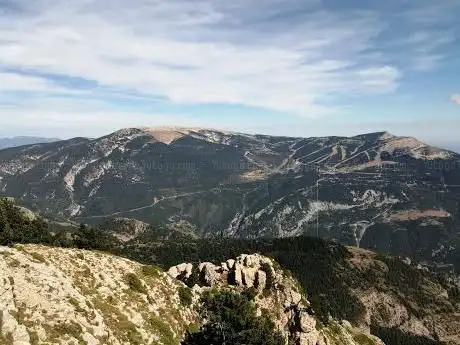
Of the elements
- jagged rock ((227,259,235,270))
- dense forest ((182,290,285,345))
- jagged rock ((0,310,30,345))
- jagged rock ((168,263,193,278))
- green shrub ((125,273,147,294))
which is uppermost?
jagged rock ((0,310,30,345))

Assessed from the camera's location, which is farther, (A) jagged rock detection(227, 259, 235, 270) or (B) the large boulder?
(A) jagged rock detection(227, 259, 235, 270)

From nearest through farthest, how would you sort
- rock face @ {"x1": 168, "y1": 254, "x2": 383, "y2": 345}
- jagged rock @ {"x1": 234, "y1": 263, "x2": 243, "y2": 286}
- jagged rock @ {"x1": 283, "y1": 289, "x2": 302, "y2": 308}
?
rock face @ {"x1": 168, "y1": 254, "x2": 383, "y2": 345} < jagged rock @ {"x1": 283, "y1": 289, "x2": 302, "y2": 308} < jagged rock @ {"x1": 234, "y1": 263, "x2": 243, "y2": 286}

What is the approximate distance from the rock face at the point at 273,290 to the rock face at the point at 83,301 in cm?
4468

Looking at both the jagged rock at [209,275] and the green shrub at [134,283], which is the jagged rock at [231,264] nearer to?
the jagged rock at [209,275]

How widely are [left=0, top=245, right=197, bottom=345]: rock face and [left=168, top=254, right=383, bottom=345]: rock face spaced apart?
44680 millimetres

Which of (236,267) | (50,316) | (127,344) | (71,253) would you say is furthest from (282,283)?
(50,316)

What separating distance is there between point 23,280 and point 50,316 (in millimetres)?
9851

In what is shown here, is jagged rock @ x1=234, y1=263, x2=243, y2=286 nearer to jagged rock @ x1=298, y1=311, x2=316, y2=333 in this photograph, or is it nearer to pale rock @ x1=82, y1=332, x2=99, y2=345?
jagged rock @ x1=298, y1=311, x2=316, y2=333

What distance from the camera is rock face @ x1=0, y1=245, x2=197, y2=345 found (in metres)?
71.4

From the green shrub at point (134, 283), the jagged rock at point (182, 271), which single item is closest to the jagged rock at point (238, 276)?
the jagged rock at point (182, 271)

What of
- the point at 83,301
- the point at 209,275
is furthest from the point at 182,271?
the point at 83,301

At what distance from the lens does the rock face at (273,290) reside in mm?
152363

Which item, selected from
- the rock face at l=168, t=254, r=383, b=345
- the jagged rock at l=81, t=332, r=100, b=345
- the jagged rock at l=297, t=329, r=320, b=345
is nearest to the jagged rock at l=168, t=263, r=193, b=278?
the rock face at l=168, t=254, r=383, b=345

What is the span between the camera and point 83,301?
85.4 metres
